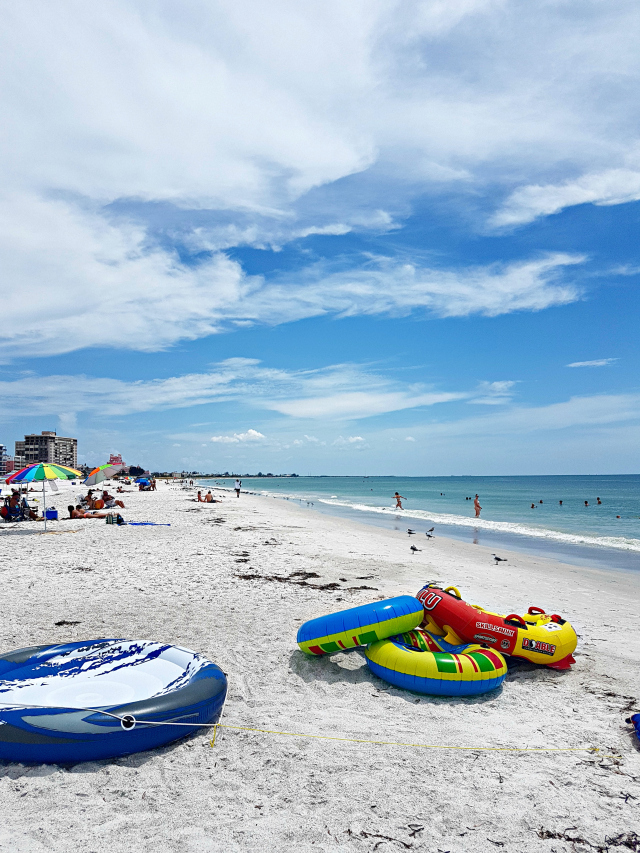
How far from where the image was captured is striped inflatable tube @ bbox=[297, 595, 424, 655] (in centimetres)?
586

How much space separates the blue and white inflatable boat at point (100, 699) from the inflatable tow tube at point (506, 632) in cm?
301

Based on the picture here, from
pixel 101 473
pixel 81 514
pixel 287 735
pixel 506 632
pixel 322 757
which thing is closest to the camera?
pixel 322 757

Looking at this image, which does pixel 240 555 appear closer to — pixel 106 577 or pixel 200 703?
pixel 106 577

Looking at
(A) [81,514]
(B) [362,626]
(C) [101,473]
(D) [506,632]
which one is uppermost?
(C) [101,473]

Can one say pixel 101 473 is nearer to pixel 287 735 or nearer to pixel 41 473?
pixel 41 473

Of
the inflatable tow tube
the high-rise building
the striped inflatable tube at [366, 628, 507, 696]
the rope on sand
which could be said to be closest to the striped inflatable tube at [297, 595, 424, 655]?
the striped inflatable tube at [366, 628, 507, 696]

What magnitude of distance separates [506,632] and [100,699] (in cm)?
467

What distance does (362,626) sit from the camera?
585cm

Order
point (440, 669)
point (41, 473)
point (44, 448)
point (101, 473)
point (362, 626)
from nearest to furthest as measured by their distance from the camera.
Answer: point (440, 669) → point (362, 626) → point (41, 473) → point (101, 473) → point (44, 448)

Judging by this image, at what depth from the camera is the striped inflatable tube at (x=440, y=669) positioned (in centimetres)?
533

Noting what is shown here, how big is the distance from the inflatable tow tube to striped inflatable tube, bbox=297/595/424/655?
526 millimetres

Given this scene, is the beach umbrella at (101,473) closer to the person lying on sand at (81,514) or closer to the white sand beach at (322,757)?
the person lying on sand at (81,514)

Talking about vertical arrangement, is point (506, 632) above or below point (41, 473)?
below

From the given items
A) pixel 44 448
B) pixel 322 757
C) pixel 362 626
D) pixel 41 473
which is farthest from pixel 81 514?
pixel 44 448
